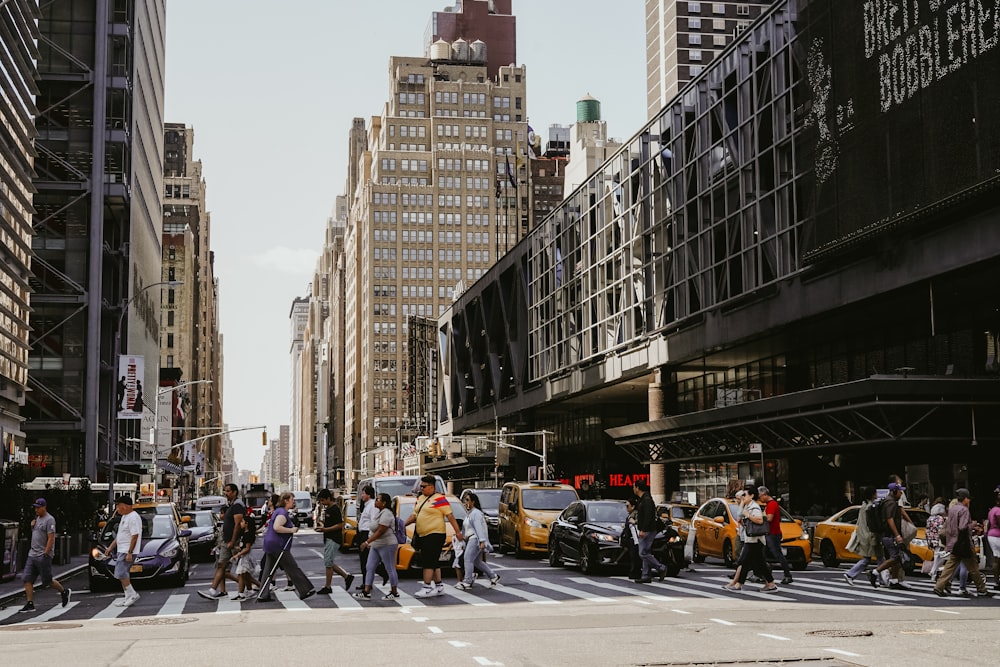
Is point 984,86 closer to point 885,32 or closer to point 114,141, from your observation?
point 885,32

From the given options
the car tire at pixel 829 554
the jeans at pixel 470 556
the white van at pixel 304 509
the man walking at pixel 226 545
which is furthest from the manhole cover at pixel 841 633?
the white van at pixel 304 509

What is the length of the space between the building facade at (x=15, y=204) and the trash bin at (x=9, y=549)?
66.4ft

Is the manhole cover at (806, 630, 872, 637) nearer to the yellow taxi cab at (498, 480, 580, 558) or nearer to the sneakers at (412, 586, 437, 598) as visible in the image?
the sneakers at (412, 586, 437, 598)

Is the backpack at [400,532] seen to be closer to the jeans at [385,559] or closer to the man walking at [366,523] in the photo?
the man walking at [366,523]

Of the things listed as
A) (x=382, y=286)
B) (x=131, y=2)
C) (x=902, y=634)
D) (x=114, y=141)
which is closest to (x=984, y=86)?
(x=902, y=634)

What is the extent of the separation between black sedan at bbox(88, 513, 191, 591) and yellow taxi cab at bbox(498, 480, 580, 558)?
9.48 metres

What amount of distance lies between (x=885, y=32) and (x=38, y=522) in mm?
24934

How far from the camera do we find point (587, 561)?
25062 mm

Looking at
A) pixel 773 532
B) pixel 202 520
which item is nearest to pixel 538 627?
pixel 773 532

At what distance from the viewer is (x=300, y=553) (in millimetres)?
37281

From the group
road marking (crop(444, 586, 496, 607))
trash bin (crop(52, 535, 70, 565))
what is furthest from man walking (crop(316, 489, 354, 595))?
trash bin (crop(52, 535, 70, 565))

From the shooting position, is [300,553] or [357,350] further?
[357,350]

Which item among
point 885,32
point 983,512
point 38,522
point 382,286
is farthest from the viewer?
point 382,286

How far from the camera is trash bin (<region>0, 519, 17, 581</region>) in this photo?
85.6 feet
